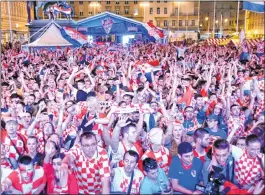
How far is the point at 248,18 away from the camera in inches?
2277

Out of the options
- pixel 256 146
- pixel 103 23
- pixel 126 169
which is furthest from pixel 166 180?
pixel 103 23

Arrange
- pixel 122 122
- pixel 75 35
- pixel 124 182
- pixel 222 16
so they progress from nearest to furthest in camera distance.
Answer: pixel 124 182
pixel 122 122
pixel 75 35
pixel 222 16

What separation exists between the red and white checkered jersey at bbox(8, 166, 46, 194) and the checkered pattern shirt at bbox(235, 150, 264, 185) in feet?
7.51

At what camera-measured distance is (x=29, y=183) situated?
170 inches

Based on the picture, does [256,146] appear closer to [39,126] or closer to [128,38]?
[39,126]

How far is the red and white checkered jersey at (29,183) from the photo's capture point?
427cm

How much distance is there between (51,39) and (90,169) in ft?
56.1

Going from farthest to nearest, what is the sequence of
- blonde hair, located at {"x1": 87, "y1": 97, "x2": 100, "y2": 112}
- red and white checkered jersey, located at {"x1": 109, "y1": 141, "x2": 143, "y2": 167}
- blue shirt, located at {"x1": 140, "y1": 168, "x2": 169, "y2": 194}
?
blonde hair, located at {"x1": 87, "y1": 97, "x2": 100, "y2": 112}, red and white checkered jersey, located at {"x1": 109, "y1": 141, "x2": 143, "y2": 167}, blue shirt, located at {"x1": 140, "y1": 168, "x2": 169, "y2": 194}

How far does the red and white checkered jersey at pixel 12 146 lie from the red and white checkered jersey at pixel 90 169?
0.95 m

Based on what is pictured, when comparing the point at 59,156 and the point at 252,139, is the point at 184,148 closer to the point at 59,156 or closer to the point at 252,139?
the point at 252,139

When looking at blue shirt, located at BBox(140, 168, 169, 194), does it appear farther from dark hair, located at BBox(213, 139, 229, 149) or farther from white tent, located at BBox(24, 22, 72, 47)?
white tent, located at BBox(24, 22, 72, 47)

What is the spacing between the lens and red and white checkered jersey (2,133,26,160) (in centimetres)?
517

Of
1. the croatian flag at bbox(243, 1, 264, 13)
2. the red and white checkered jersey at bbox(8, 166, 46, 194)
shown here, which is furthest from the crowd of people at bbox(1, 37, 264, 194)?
the croatian flag at bbox(243, 1, 264, 13)

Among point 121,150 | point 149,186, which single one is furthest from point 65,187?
point 121,150
